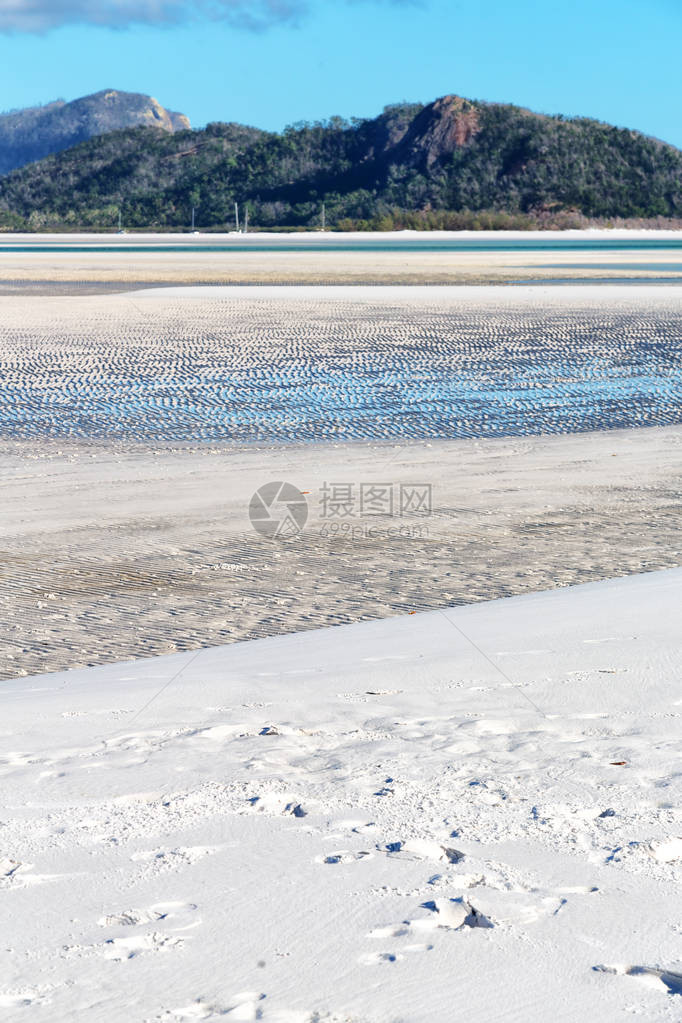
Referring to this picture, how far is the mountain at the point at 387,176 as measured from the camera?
291 feet

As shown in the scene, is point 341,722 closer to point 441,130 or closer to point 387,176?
point 387,176

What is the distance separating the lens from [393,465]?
352 inches

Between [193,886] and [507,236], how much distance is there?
65589 mm

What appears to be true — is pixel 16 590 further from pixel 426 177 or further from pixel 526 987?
pixel 426 177

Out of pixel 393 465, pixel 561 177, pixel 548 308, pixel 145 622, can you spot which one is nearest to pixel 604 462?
pixel 393 465

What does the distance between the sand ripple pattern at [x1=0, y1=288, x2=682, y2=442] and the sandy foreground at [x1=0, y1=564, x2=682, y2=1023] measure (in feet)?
20.2

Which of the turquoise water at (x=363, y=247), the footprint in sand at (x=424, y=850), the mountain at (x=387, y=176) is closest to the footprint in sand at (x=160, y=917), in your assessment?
the footprint in sand at (x=424, y=850)

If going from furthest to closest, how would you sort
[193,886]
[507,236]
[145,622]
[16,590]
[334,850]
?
[507,236] → [16,590] → [145,622] → [334,850] → [193,886]

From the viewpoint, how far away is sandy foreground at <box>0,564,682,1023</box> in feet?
7.11

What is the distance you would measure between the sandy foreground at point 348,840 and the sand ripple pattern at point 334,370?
6168 mm

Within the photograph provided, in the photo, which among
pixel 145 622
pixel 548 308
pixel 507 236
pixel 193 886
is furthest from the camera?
pixel 507 236

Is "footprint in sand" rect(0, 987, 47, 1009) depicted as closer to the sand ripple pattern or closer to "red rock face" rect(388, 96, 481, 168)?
the sand ripple pattern

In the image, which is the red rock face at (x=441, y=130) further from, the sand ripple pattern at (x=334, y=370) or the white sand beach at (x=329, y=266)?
the sand ripple pattern at (x=334, y=370)

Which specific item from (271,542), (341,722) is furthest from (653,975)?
(271,542)
